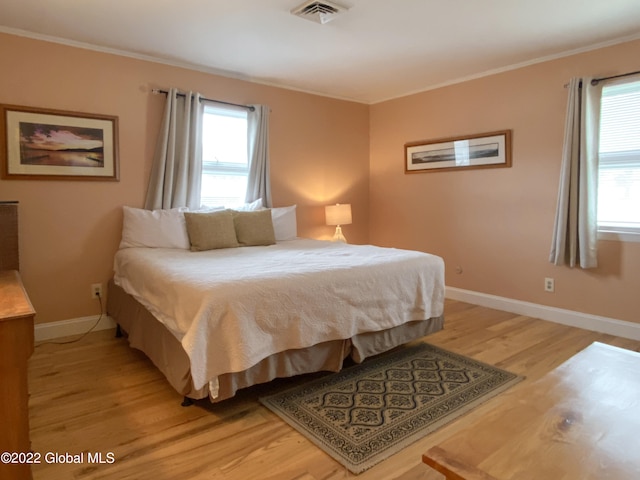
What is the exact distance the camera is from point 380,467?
1.72 m

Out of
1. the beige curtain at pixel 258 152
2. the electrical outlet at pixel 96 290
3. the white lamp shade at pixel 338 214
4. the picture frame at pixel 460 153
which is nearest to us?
the electrical outlet at pixel 96 290

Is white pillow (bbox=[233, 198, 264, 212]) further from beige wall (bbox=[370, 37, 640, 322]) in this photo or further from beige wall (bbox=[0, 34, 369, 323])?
beige wall (bbox=[370, 37, 640, 322])

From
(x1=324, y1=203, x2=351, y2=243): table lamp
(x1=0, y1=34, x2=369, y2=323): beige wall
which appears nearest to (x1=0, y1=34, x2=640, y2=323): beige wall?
(x1=0, y1=34, x2=369, y2=323): beige wall

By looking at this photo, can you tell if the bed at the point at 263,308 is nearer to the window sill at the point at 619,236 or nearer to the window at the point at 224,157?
the window at the point at 224,157

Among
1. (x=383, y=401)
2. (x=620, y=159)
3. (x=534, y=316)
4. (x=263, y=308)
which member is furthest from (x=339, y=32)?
(x=534, y=316)

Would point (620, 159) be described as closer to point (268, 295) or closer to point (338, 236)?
point (338, 236)

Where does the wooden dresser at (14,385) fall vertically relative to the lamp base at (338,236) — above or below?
below

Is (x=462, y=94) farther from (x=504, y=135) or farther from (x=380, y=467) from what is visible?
(x=380, y=467)

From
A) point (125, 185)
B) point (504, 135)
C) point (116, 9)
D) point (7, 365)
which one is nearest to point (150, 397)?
point (7, 365)

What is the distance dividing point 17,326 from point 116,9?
87.1 inches

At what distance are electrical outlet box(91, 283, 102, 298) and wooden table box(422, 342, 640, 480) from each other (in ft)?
10.6

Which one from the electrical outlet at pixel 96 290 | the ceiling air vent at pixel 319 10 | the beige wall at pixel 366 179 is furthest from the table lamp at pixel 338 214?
the electrical outlet at pixel 96 290

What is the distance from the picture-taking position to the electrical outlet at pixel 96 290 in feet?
11.2

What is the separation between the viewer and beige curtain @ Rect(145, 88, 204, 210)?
3566 mm
